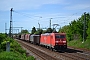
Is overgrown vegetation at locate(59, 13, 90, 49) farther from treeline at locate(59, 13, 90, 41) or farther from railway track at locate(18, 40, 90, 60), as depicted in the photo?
railway track at locate(18, 40, 90, 60)

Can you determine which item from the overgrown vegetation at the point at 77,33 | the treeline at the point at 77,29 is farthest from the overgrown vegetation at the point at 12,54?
the treeline at the point at 77,29

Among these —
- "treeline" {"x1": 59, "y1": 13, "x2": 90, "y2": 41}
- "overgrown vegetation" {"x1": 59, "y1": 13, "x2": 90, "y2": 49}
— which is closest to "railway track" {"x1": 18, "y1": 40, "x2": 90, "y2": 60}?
"overgrown vegetation" {"x1": 59, "y1": 13, "x2": 90, "y2": 49}

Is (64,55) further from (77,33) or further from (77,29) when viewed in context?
(77,33)

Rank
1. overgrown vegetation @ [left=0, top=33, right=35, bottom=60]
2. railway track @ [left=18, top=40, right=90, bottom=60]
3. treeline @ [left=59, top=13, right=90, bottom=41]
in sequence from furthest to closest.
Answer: treeline @ [left=59, top=13, right=90, bottom=41], railway track @ [left=18, top=40, right=90, bottom=60], overgrown vegetation @ [left=0, top=33, right=35, bottom=60]

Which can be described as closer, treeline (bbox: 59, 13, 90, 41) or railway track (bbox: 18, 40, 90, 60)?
railway track (bbox: 18, 40, 90, 60)

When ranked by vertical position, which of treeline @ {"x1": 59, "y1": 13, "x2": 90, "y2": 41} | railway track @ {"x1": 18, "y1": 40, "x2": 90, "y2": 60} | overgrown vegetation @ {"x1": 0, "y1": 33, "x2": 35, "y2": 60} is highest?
treeline @ {"x1": 59, "y1": 13, "x2": 90, "y2": 41}

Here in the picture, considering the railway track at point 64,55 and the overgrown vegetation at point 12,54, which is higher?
the overgrown vegetation at point 12,54

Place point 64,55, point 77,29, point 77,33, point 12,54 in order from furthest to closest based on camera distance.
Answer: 1. point 77,33
2. point 77,29
3. point 64,55
4. point 12,54

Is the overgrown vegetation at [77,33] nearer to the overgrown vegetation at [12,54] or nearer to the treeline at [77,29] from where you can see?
the treeline at [77,29]

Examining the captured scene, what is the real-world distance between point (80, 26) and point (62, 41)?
1992cm

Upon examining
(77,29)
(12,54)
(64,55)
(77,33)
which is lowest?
(64,55)

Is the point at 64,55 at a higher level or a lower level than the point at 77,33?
lower

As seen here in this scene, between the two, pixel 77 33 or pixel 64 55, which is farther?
pixel 77 33

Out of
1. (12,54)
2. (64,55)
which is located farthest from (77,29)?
(12,54)
